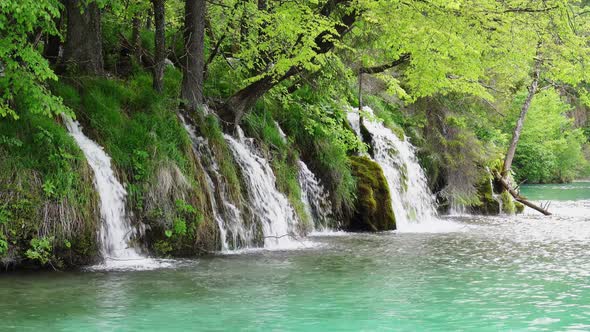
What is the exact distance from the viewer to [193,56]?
13367 millimetres

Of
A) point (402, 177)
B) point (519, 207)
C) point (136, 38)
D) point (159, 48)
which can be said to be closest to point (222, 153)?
point (159, 48)

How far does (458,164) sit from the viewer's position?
22.2 meters

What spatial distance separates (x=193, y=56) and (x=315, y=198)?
4.39 m

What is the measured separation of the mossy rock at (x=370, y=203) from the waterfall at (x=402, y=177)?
87 cm

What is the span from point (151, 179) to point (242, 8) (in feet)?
15.6

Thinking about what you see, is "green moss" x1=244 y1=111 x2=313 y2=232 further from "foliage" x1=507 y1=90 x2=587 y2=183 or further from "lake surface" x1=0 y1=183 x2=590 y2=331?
"foliage" x1=507 y1=90 x2=587 y2=183

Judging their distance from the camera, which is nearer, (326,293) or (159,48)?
(326,293)

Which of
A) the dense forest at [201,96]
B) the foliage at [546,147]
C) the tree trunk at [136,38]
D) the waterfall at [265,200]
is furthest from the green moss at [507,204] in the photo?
the foliage at [546,147]

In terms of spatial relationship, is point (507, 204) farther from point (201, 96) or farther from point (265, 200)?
point (201, 96)

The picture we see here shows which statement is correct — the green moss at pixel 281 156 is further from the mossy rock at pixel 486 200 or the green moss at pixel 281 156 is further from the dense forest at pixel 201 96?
the mossy rock at pixel 486 200

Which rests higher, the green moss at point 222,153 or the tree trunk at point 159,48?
the tree trunk at point 159,48

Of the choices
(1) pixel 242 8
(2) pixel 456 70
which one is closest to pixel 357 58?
(2) pixel 456 70

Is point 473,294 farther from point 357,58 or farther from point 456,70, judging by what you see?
point 357,58

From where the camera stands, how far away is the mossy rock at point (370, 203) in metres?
16.6
